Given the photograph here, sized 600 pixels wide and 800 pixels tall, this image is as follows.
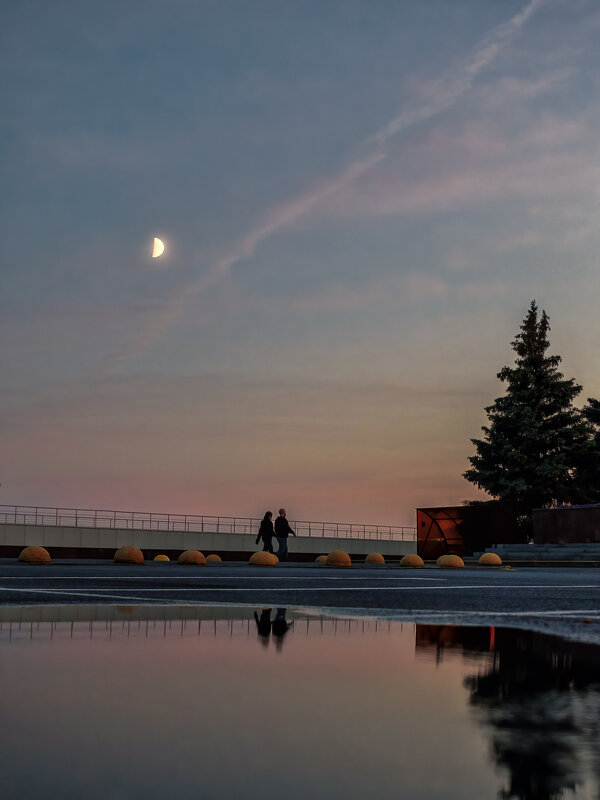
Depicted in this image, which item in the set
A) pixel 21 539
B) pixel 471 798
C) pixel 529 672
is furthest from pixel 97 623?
pixel 21 539

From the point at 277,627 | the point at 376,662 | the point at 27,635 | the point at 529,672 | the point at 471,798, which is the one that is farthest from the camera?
the point at 277,627

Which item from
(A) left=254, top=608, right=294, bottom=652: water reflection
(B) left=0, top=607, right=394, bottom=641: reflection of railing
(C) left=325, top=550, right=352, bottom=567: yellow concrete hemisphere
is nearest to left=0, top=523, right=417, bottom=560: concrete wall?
(C) left=325, top=550, right=352, bottom=567: yellow concrete hemisphere

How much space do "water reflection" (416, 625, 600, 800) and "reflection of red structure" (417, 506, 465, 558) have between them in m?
47.2

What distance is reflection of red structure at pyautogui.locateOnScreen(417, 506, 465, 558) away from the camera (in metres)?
51.5

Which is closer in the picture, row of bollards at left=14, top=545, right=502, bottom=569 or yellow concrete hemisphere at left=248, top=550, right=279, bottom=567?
row of bollards at left=14, top=545, right=502, bottom=569

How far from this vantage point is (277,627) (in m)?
5.50

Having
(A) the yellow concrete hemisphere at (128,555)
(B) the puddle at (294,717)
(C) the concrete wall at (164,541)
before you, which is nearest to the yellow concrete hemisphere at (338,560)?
(A) the yellow concrete hemisphere at (128,555)

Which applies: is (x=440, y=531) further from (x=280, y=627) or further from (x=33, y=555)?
(x=280, y=627)

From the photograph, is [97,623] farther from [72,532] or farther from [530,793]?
[72,532]

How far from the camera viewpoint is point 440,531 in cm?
5291

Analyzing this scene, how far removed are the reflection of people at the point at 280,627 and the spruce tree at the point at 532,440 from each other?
4546 centimetres

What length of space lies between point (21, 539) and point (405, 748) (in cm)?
5046

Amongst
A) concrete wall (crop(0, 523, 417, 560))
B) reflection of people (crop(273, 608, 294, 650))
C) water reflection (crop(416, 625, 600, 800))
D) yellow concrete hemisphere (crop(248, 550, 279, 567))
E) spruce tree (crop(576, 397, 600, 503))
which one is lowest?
concrete wall (crop(0, 523, 417, 560))

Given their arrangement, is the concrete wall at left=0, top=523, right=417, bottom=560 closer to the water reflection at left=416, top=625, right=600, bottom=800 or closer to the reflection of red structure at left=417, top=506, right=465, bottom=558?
the reflection of red structure at left=417, top=506, right=465, bottom=558
